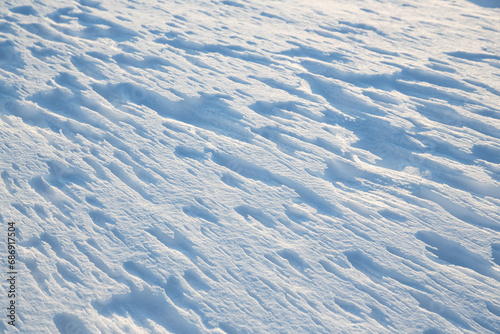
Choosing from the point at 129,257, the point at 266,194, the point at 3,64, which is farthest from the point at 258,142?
the point at 3,64

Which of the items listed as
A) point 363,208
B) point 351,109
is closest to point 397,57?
point 351,109

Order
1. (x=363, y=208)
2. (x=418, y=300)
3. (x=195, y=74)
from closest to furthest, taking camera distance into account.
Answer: (x=418, y=300)
(x=363, y=208)
(x=195, y=74)

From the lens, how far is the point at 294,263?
1.83 m

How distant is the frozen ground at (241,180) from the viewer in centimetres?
164

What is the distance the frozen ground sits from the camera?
5.38 ft

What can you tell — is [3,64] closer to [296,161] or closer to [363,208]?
[296,161]

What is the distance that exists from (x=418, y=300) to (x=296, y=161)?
1.06m

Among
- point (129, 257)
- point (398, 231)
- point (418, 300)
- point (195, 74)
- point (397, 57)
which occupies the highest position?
point (397, 57)

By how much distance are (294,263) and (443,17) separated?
4.77m

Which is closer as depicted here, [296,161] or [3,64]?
[296,161]

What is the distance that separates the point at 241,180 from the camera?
2277 millimetres

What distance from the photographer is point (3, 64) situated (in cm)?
299

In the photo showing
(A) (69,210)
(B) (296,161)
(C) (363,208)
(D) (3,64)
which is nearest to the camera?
(A) (69,210)

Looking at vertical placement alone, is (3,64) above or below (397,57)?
below
